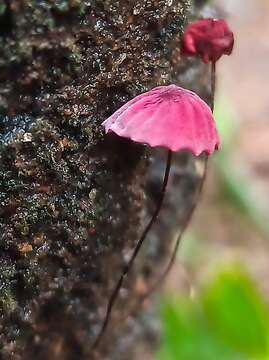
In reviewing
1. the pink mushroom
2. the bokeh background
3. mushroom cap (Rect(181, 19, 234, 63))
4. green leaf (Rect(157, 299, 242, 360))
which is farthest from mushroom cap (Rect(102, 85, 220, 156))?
green leaf (Rect(157, 299, 242, 360))

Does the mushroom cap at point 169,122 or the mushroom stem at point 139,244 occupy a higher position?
the mushroom cap at point 169,122

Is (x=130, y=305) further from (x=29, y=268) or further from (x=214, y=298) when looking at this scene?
(x=29, y=268)

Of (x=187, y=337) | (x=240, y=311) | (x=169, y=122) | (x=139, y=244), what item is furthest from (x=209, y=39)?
(x=187, y=337)

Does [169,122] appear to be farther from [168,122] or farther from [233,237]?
[233,237]

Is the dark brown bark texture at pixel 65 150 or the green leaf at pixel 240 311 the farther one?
the green leaf at pixel 240 311

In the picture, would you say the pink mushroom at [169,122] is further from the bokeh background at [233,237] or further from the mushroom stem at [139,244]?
the bokeh background at [233,237]

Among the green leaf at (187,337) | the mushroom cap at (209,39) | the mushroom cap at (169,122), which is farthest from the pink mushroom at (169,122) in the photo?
the green leaf at (187,337)

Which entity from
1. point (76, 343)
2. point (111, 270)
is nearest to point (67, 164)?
point (111, 270)

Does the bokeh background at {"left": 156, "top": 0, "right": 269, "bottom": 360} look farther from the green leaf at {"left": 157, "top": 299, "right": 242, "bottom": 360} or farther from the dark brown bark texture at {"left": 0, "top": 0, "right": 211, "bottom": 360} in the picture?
the dark brown bark texture at {"left": 0, "top": 0, "right": 211, "bottom": 360}
